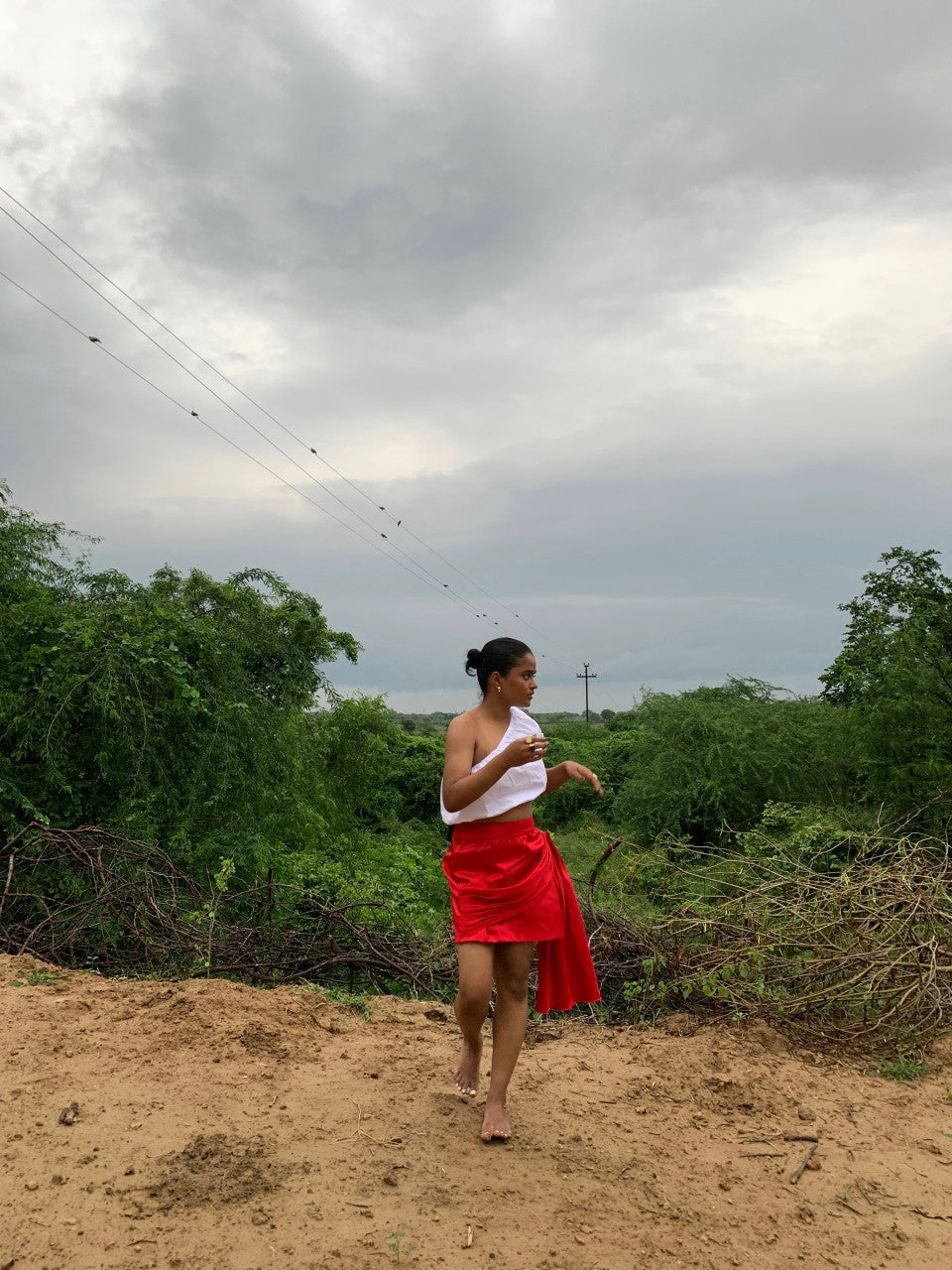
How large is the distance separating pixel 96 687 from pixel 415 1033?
5112 mm

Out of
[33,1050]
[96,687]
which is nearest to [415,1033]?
[33,1050]

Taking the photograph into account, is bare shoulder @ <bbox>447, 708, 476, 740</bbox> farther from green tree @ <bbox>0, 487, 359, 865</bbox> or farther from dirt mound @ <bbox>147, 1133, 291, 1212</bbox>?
green tree @ <bbox>0, 487, 359, 865</bbox>

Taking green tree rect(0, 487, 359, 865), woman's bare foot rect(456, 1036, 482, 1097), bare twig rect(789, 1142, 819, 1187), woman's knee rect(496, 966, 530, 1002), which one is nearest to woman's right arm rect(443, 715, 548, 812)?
woman's knee rect(496, 966, 530, 1002)

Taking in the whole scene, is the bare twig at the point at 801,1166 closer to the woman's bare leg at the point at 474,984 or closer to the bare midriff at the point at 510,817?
the woman's bare leg at the point at 474,984

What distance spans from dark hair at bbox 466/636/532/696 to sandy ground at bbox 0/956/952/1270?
1.62 m

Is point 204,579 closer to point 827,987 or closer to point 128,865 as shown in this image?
point 128,865

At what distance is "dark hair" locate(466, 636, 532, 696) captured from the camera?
3422 mm

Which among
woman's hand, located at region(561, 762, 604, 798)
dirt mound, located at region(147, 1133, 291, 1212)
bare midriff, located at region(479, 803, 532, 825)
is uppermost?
woman's hand, located at region(561, 762, 604, 798)

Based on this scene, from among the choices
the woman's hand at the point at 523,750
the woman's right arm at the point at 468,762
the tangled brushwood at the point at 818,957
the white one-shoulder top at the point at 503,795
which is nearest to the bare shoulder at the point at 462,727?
the woman's right arm at the point at 468,762

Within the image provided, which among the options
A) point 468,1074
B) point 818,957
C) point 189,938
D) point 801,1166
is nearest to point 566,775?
point 468,1074

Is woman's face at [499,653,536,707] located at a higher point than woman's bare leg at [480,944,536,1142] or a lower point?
higher

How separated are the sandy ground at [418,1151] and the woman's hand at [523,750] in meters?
1.33

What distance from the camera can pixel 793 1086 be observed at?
394 centimetres

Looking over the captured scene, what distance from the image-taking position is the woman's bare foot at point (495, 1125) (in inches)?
124
